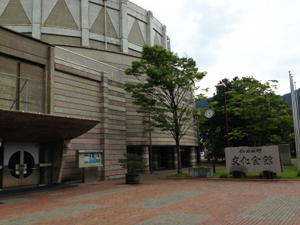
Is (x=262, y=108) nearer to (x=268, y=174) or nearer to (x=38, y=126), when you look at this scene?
(x=268, y=174)

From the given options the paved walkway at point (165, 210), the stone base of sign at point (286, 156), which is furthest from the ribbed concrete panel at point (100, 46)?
the paved walkway at point (165, 210)

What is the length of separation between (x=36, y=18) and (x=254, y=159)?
31.0m

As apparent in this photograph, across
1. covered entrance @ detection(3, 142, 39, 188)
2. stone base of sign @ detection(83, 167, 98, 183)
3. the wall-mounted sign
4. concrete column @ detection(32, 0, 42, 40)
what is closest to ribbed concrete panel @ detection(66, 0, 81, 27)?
concrete column @ detection(32, 0, 42, 40)

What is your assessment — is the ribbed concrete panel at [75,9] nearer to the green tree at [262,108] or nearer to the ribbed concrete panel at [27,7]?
the ribbed concrete panel at [27,7]

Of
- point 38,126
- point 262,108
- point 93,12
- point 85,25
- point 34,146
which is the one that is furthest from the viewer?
point 93,12

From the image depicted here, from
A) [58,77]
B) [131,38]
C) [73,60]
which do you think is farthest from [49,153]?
[131,38]

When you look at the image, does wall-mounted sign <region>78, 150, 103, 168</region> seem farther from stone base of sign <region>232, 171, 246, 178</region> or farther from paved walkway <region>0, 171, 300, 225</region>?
stone base of sign <region>232, 171, 246, 178</region>

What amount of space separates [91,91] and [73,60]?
10.8 feet

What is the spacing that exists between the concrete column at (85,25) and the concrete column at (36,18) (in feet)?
17.8

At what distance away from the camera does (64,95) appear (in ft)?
71.7

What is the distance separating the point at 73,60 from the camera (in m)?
23.1

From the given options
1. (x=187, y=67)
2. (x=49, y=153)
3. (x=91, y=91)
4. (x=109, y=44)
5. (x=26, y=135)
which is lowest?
(x=49, y=153)

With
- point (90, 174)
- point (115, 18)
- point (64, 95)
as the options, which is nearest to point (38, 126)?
point (64, 95)

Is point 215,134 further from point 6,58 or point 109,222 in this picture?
point 109,222
